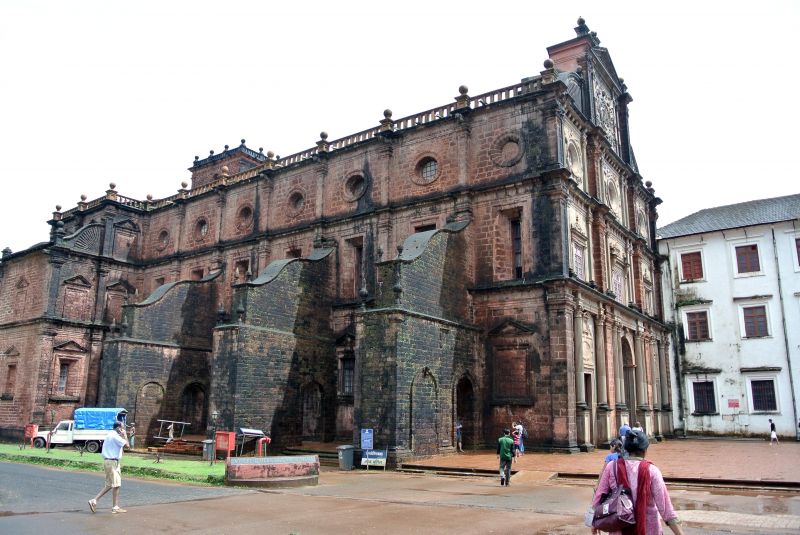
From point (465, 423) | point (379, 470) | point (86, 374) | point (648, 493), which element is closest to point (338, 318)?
point (465, 423)

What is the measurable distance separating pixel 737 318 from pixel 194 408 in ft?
89.3

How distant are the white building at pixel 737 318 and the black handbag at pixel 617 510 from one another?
29.6 meters

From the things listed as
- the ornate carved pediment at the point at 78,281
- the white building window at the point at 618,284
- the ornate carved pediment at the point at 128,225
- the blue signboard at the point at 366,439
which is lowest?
the blue signboard at the point at 366,439

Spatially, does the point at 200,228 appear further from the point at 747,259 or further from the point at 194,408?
the point at 747,259

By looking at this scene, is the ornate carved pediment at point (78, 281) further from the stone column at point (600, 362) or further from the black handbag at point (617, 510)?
the black handbag at point (617, 510)

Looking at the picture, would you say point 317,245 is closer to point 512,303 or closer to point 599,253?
point 512,303

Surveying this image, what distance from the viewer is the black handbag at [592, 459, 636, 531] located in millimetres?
4902

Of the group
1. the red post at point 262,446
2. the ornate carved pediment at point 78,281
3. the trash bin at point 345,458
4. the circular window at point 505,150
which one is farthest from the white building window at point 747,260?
the ornate carved pediment at point 78,281

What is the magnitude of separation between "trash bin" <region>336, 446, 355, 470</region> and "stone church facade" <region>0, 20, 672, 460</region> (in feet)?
3.21

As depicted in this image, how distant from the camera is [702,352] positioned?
106 ft

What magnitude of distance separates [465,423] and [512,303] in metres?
4.47

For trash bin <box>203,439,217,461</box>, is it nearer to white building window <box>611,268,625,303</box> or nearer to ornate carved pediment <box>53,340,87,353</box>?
ornate carved pediment <box>53,340,87,353</box>

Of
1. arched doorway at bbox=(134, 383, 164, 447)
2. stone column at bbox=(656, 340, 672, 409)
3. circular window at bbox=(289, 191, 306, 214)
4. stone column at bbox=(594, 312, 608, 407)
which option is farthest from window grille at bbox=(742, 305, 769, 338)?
arched doorway at bbox=(134, 383, 164, 447)

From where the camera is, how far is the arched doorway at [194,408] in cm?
2906
